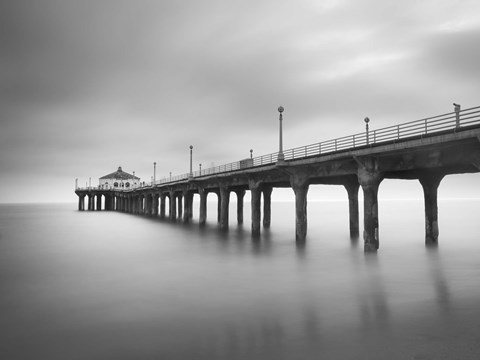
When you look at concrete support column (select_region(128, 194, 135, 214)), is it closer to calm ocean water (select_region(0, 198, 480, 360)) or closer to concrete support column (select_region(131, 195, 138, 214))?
concrete support column (select_region(131, 195, 138, 214))

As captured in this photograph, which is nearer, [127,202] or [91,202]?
[127,202]

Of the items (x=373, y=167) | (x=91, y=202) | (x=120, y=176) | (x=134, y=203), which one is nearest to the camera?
(x=373, y=167)

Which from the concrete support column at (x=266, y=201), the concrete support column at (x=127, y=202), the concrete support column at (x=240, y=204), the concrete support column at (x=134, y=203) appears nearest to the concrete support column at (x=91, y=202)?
the concrete support column at (x=127, y=202)

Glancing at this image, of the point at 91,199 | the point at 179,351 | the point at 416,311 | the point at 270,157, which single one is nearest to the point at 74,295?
the point at 179,351

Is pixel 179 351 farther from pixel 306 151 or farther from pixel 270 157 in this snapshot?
pixel 270 157

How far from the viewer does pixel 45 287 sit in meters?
17.4

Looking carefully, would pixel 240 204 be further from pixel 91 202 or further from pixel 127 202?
pixel 91 202

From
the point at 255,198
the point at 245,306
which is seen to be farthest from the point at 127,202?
the point at 245,306

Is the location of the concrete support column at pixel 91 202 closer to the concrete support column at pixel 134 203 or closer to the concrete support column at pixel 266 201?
the concrete support column at pixel 134 203

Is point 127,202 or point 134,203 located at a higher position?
point 127,202

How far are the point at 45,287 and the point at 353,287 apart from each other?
1456cm

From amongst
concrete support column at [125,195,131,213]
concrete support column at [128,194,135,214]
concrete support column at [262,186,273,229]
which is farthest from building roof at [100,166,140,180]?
concrete support column at [262,186,273,229]

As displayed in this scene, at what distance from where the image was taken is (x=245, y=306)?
13.8m

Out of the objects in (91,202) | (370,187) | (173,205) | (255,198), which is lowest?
(173,205)
